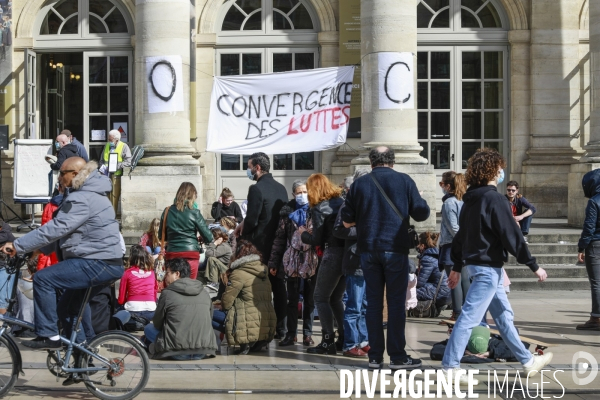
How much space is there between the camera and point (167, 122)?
16.8 meters

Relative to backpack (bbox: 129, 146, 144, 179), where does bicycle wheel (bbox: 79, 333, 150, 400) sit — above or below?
below

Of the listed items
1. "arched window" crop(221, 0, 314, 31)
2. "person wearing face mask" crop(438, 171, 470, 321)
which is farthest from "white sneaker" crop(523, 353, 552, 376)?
"arched window" crop(221, 0, 314, 31)

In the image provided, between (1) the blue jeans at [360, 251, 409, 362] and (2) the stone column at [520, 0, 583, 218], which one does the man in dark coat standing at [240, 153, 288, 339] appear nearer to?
(1) the blue jeans at [360, 251, 409, 362]

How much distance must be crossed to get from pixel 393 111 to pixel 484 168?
8.38 metres

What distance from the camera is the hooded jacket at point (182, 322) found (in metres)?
9.19

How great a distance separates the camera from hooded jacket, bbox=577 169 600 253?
11.1 metres

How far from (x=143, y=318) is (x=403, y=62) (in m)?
7.38

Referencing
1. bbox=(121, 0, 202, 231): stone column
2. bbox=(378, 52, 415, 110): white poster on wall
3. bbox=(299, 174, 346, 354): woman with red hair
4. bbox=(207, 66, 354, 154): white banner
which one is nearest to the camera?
bbox=(299, 174, 346, 354): woman with red hair

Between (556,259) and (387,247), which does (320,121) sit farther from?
(387,247)

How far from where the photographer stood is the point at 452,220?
35.7 ft

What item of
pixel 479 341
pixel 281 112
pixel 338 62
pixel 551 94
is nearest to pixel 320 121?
pixel 281 112

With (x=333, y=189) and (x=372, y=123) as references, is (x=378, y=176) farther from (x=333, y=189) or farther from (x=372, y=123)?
(x=372, y=123)

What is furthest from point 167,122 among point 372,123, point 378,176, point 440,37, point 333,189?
point 378,176

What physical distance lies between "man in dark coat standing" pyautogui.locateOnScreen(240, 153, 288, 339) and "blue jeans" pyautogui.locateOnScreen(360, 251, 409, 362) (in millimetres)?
1803
